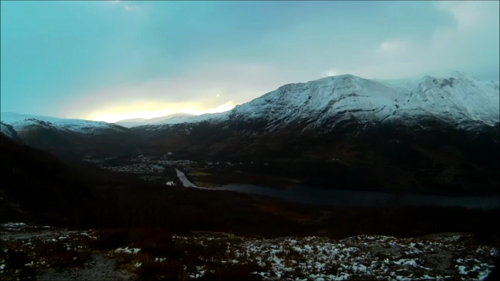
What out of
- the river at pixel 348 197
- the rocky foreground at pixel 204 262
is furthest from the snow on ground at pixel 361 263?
the river at pixel 348 197

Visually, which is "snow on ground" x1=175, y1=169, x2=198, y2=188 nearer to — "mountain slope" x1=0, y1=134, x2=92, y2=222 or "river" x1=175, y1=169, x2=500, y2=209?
"river" x1=175, y1=169, x2=500, y2=209

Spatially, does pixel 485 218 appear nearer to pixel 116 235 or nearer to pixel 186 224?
pixel 186 224

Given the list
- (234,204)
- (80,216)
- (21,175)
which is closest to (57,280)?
(80,216)

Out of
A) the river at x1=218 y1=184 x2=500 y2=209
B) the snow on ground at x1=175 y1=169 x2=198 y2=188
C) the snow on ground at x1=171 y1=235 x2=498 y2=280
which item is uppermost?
the snow on ground at x1=171 y1=235 x2=498 y2=280

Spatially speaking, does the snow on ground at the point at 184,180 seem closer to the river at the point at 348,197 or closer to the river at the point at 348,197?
the river at the point at 348,197

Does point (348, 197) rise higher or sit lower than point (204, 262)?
lower

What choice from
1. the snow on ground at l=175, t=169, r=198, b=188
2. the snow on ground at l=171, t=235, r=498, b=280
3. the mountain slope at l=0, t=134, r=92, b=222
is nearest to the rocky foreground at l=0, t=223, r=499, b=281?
the snow on ground at l=171, t=235, r=498, b=280

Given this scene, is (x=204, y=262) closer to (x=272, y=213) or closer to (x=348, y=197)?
(x=272, y=213)

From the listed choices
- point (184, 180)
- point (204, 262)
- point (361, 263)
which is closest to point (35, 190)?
point (204, 262)

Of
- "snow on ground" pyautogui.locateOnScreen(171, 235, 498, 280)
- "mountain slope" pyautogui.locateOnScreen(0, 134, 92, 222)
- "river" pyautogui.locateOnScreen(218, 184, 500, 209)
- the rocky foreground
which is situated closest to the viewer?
the rocky foreground

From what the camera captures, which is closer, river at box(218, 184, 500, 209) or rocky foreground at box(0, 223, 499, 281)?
rocky foreground at box(0, 223, 499, 281)

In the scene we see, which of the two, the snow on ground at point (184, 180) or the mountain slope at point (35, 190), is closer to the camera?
the mountain slope at point (35, 190)

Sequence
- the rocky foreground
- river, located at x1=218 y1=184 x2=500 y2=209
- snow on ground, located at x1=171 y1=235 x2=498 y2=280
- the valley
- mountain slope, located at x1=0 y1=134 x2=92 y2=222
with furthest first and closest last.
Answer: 1. river, located at x1=218 y1=184 x2=500 y2=209
2. mountain slope, located at x1=0 y1=134 x2=92 y2=222
3. the valley
4. snow on ground, located at x1=171 y1=235 x2=498 y2=280
5. the rocky foreground
